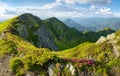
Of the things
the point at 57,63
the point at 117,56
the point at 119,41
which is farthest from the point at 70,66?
the point at 119,41

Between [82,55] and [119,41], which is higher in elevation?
[119,41]

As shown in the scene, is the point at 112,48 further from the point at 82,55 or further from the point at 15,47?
the point at 15,47

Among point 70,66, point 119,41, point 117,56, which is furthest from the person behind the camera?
point 119,41

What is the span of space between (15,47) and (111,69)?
2321 cm

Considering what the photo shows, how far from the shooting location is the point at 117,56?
5841 centimetres

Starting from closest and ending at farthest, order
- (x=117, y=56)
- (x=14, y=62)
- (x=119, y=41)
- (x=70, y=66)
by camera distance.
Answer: (x=70, y=66)
(x=14, y=62)
(x=117, y=56)
(x=119, y=41)

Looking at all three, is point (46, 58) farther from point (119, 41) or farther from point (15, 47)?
point (119, 41)

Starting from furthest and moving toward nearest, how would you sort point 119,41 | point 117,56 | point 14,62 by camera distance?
point 119,41 → point 117,56 → point 14,62

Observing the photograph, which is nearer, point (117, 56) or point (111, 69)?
point (111, 69)

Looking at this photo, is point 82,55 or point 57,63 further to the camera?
point 82,55

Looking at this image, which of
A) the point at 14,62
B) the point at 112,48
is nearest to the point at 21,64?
the point at 14,62

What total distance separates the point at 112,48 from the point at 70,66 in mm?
16274

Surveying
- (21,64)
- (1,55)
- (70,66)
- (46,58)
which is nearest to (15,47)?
(1,55)

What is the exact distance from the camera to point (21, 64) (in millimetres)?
52562
